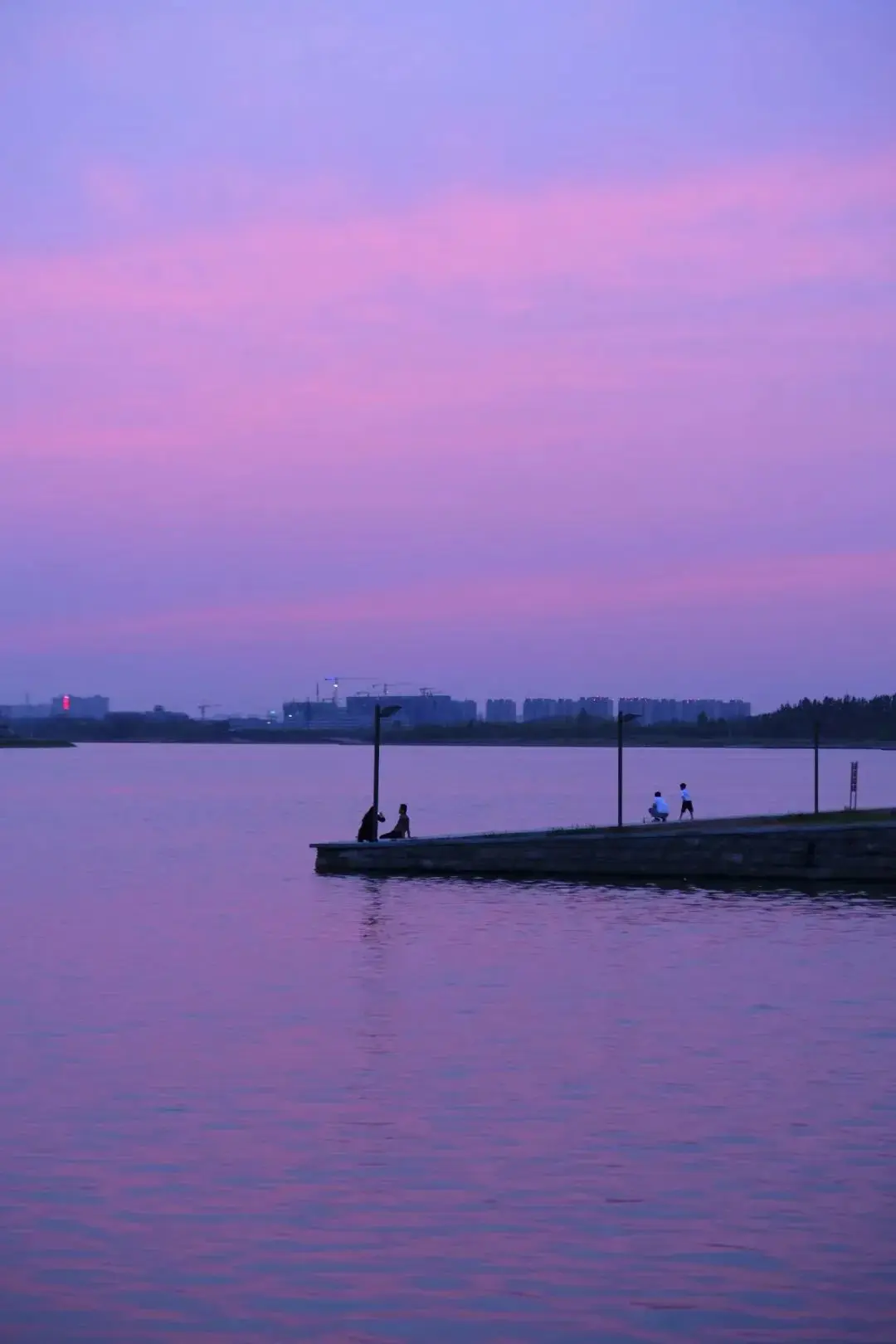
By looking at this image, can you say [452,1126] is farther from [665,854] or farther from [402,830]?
[402,830]

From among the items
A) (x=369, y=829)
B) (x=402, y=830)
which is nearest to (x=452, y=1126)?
(x=402, y=830)

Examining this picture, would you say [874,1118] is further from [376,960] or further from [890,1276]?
[376,960]

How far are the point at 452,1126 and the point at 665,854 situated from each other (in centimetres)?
3139

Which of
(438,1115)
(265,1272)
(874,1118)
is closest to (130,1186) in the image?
(265,1272)

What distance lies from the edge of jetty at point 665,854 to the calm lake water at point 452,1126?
146 inches

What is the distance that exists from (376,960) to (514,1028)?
9424 millimetres

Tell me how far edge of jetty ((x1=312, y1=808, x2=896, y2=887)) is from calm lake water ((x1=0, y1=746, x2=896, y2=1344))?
3.70 metres

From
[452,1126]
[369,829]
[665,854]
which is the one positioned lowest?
[452,1126]

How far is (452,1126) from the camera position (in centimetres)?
2138

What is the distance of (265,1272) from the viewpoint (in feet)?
50.6

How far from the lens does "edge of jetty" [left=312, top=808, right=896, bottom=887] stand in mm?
50844

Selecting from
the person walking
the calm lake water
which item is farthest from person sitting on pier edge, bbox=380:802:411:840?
the calm lake water

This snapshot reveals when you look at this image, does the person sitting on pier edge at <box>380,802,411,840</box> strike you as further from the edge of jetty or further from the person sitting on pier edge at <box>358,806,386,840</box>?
the edge of jetty

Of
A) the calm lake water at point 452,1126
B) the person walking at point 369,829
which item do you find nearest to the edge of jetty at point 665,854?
the person walking at point 369,829
